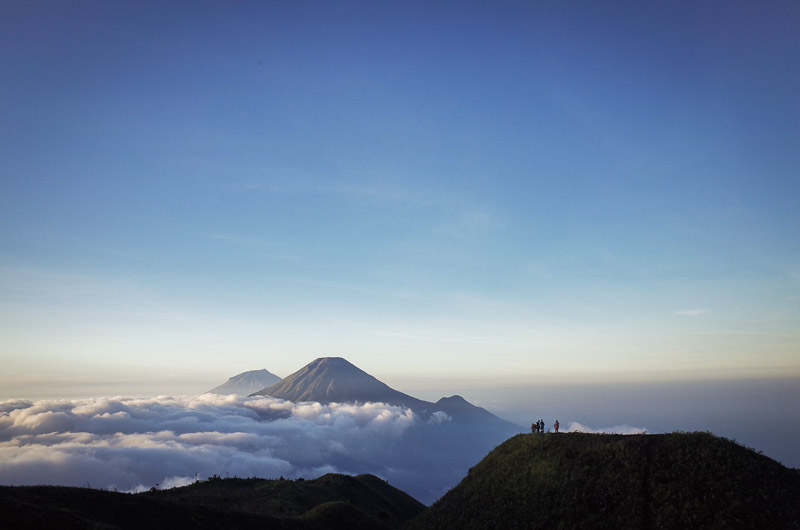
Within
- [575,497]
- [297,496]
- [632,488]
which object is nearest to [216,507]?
[297,496]

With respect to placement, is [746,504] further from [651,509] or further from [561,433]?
[561,433]

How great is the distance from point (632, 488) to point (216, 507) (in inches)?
1702

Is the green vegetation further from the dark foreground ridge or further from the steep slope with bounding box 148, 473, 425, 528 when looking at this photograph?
the steep slope with bounding box 148, 473, 425, 528

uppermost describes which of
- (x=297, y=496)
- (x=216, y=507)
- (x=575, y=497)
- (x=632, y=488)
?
(x=632, y=488)

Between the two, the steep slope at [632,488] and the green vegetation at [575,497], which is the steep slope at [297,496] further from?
the steep slope at [632,488]

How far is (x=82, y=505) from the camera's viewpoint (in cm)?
3678

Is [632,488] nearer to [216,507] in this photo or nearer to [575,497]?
[575,497]

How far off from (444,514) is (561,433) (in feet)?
56.5

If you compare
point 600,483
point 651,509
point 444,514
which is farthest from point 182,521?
point 651,509

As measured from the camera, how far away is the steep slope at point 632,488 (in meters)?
32.7

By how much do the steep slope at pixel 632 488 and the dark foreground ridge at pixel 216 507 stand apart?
16305 millimetres

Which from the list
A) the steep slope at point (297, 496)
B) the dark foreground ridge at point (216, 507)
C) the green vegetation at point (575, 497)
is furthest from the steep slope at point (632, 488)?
the steep slope at point (297, 496)

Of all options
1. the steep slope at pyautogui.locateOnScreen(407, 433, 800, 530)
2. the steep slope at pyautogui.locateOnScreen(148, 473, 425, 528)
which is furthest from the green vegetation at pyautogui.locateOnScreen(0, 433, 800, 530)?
the steep slope at pyautogui.locateOnScreen(148, 473, 425, 528)

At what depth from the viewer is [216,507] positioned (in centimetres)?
4656
